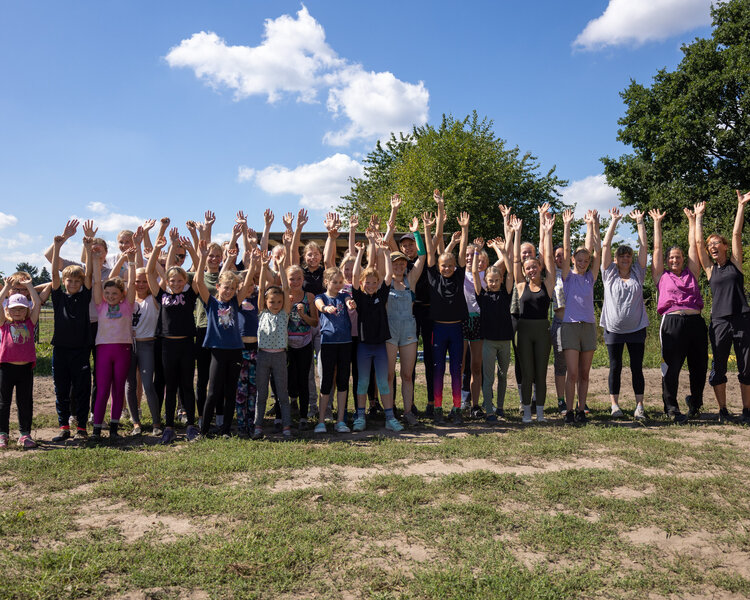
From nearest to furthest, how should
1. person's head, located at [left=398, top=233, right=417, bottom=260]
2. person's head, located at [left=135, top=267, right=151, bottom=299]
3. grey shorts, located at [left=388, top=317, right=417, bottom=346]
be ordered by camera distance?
1. person's head, located at [left=135, top=267, right=151, bottom=299]
2. grey shorts, located at [left=388, top=317, right=417, bottom=346]
3. person's head, located at [left=398, top=233, right=417, bottom=260]

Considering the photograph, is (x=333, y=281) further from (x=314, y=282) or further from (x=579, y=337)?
(x=579, y=337)

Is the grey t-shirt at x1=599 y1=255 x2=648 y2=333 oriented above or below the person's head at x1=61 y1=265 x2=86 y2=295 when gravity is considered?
below

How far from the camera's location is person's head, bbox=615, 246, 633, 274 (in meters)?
7.44

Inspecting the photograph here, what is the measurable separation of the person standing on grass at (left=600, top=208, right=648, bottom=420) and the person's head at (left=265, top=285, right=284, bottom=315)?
4176mm

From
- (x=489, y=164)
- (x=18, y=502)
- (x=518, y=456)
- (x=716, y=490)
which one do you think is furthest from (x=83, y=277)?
(x=489, y=164)

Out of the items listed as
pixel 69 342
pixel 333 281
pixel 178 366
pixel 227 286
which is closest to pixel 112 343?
pixel 69 342

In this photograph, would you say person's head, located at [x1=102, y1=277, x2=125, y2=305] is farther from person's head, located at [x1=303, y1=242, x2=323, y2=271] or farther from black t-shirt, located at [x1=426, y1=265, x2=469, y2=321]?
black t-shirt, located at [x1=426, y1=265, x2=469, y2=321]

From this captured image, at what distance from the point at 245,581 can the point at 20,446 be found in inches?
164

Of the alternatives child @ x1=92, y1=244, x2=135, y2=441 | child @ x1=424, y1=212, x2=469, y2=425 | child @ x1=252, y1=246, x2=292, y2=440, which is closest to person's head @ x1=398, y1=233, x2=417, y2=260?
child @ x1=424, y1=212, x2=469, y2=425

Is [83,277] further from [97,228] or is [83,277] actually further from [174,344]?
[174,344]

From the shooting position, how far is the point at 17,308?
20.0ft

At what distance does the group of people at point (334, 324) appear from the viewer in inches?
250

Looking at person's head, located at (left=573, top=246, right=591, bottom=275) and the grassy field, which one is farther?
person's head, located at (left=573, top=246, right=591, bottom=275)

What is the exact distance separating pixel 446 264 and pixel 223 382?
9.88 feet
